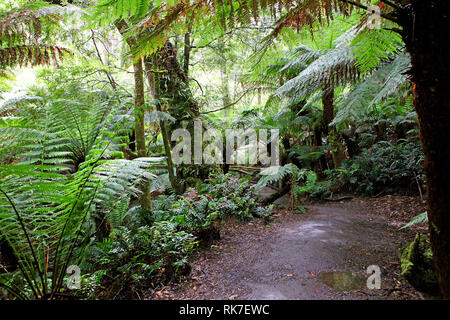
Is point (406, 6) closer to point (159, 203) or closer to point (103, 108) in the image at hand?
point (103, 108)

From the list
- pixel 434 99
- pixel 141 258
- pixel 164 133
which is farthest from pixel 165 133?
pixel 434 99

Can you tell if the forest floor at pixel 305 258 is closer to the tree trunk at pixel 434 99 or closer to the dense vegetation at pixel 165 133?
the dense vegetation at pixel 165 133

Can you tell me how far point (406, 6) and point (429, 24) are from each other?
15cm

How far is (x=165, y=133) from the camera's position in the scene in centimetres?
463

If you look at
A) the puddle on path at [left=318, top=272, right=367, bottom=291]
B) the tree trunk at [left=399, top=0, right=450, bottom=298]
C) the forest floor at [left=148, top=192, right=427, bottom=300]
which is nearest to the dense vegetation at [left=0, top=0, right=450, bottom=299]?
the tree trunk at [left=399, top=0, right=450, bottom=298]

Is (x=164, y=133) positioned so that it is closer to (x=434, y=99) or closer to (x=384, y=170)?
(x=434, y=99)

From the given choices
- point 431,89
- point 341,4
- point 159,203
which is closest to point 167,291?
point 431,89

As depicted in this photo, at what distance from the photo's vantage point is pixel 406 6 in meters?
0.95

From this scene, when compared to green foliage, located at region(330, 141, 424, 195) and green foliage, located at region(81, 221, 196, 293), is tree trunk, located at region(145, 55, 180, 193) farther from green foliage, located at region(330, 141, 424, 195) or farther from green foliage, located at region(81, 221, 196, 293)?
green foliage, located at region(330, 141, 424, 195)

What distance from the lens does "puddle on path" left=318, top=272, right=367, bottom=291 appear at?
1.64 metres

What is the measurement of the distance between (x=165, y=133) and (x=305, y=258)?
11.4 feet

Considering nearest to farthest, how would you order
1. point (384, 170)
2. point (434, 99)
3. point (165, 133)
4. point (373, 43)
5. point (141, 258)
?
1. point (434, 99)
2. point (373, 43)
3. point (141, 258)
4. point (384, 170)
5. point (165, 133)

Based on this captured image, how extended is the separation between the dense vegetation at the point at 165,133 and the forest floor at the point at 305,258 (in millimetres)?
250

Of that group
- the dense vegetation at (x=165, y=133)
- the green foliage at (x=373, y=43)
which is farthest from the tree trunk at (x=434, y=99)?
the green foliage at (x=373, y=43)
